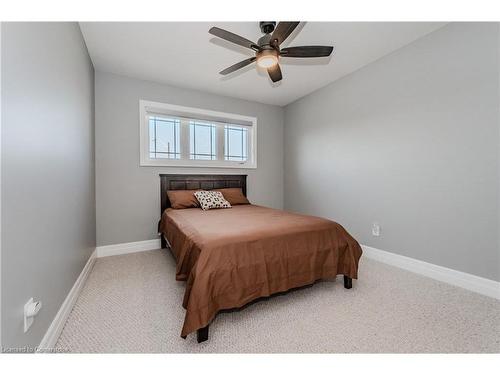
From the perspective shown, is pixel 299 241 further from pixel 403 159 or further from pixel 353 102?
pixel 353 102

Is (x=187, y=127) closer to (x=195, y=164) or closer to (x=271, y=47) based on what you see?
(x=195, y=164)

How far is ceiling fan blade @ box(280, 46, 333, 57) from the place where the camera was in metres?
1.80

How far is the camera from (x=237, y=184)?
3.77 metres

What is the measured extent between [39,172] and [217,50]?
206 cm

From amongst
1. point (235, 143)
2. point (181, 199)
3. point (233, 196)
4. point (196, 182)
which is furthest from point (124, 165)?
point (235, 143)

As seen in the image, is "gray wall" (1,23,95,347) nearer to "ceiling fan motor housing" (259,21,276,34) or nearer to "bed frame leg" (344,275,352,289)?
"ceiling fan motor housing" (259,21,276,34)

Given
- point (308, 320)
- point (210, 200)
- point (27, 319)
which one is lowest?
point (308, 320)

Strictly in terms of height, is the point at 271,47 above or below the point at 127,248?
above

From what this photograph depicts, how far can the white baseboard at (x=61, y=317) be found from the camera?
120cm

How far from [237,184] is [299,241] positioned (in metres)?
2.20

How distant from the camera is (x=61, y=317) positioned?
4.64ft

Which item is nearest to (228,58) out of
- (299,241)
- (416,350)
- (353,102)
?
(353,102)

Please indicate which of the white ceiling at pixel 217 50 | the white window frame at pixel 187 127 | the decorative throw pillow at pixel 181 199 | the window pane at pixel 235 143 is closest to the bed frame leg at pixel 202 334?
the decorative throw pillow at pixel 181 199

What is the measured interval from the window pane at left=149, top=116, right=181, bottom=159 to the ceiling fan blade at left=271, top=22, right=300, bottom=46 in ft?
7.22
